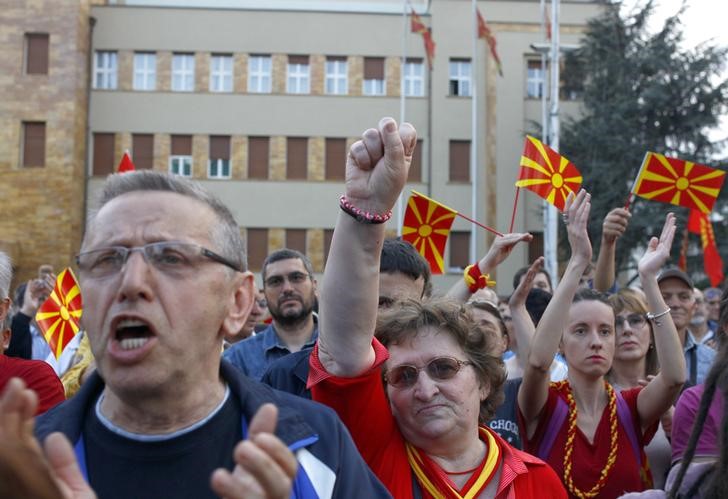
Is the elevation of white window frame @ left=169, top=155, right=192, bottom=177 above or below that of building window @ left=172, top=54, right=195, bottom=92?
below

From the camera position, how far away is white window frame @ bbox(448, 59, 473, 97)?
107 ft

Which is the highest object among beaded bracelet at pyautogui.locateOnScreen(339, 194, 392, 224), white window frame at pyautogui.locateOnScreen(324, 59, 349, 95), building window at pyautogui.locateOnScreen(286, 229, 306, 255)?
white window frame at pyautogui.locateOnScreen(324, 59, 349, 95)

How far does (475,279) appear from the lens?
534 centimetres

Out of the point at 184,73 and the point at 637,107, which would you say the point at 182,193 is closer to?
the point at 637,107

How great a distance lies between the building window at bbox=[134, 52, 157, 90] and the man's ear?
31.2 m

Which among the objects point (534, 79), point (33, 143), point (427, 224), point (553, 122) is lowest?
point (427, 224)

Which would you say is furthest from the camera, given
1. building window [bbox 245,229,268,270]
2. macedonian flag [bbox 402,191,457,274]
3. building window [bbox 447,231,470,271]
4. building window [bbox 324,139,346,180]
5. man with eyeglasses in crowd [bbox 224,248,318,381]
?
building window [bbox 324,139,346,180]

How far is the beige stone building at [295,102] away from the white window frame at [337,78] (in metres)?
0.05

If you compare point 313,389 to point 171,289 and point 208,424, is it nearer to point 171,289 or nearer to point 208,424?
point 208,424

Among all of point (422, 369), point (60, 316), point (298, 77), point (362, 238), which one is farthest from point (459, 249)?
point (362, 238)

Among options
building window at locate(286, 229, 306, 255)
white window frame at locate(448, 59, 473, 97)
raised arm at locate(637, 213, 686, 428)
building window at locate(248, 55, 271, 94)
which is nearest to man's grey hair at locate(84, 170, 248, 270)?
raised arm at locate(637, 213, 686, 428)

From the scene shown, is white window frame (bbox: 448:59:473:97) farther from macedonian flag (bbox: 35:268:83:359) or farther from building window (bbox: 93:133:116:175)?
macedonian flag (bbox: 35:268:83:359)

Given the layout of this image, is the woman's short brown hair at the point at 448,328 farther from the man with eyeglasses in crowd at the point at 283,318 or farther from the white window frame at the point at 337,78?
the white window frame at the point at 337,78

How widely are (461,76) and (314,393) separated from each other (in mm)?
31245
